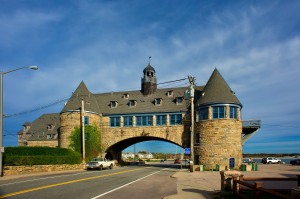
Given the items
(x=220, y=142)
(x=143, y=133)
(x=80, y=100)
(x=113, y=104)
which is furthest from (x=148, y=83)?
(x=220, y=142)

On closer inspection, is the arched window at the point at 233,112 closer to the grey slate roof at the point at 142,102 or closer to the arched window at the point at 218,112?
the arched window at the point at 218,112

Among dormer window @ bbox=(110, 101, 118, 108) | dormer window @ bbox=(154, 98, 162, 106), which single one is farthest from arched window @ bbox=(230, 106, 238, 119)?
dormer window @ bbox=(110, 101, 118, 108)

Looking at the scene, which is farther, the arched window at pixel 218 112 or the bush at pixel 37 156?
the arched window at pixel 218 112

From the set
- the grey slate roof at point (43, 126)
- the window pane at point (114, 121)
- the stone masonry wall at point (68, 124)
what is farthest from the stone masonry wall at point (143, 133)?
the grey slate roof at point (43, 126)

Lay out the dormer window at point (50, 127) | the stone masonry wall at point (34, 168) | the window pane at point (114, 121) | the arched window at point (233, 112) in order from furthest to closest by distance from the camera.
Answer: the dormer window at point (50, 127) → the window pane at point (114, 121) → the arched window at point (233, 112) → the stone masonry wall at point (34, 168)

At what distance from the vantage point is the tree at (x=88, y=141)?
4414 centimetres

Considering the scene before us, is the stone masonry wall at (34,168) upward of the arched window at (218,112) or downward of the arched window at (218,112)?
downward

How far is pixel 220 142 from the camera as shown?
123 ft

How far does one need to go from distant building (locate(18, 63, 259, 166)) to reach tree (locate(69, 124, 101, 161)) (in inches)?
31.0

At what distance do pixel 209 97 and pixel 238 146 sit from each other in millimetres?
7160

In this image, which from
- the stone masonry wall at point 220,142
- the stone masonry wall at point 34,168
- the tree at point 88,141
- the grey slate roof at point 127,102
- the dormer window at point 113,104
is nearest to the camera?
the stone masonry wall at point 34,168

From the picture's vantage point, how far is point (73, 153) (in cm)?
3884

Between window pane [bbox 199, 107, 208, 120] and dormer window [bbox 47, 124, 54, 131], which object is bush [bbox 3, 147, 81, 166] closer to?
window pane [bbox 199, 107, 208, 120]

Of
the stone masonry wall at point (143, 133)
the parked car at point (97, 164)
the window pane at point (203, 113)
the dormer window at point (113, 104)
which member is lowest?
the parked car at point (97, 164)
